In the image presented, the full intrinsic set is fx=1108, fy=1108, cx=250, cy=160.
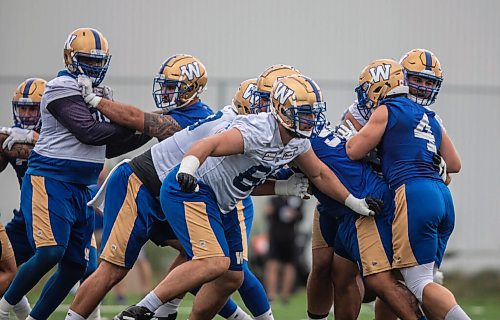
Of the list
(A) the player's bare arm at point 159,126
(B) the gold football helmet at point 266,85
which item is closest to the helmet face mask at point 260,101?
(B) the gold football helmet at point 266,85

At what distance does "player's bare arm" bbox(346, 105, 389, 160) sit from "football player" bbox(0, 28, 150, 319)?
1.64 meters

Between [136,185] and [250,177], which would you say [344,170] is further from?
[136,185]

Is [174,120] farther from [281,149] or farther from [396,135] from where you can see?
[396,135]

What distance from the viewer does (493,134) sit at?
54.4 feet

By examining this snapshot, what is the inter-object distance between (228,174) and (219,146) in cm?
38

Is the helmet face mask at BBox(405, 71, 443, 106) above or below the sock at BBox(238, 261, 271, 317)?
above

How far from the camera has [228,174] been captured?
7.03 metres

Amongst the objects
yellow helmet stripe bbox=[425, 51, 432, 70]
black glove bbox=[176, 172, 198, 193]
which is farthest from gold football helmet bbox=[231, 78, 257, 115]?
black glove bbox=[176, 172, 198, 193]

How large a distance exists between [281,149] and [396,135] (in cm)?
80

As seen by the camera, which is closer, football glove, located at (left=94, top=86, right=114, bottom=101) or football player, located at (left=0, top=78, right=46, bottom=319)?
football glove, located at (left=94, top=86, right=114, bottom=101)

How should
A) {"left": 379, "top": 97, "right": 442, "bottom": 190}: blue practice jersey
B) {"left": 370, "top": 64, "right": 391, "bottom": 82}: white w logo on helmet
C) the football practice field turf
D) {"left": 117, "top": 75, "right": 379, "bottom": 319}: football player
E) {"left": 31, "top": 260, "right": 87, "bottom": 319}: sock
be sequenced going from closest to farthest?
{"left": 117, "top": 75, "right": 379, "bottom": 319}: football player, {"left": 379, "top": 97, "right": 442, "bottom": 190}: blue practice jersey, {"left": 370, "top": 64, "right": 391, "bottom": 82}: white w logo on helmet, {"left": 31, "top": 260, "right": 87, "bottom": 319}: sock, the football practice field turf

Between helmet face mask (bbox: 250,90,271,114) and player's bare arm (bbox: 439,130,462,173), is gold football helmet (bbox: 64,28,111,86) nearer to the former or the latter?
helmet face mask (bbox: 250,90,271,114)

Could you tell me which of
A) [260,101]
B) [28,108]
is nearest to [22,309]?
[28,108]

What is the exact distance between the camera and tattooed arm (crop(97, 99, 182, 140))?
298 inches
